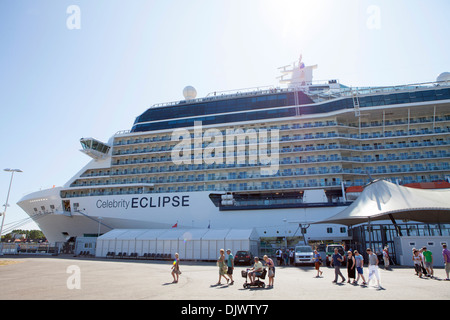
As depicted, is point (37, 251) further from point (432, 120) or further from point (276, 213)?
point (432, 120)

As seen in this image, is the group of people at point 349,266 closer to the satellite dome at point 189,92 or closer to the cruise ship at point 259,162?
the cruise ship at point 259,162

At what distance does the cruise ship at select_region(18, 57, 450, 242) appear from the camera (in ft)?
110

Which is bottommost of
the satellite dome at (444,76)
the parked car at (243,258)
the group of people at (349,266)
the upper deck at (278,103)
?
the parked car at (243,258)

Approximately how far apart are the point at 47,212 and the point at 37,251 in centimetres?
496

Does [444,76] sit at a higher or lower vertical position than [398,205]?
higher

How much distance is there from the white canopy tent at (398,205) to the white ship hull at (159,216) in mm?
9114

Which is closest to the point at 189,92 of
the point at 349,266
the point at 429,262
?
the point at 349,266

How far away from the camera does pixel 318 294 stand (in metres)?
9.05

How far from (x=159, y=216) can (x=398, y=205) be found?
2480 centimetres

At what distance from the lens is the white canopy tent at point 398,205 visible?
19.7 metres

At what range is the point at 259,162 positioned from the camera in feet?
119

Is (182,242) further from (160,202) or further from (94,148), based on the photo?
(94,148)

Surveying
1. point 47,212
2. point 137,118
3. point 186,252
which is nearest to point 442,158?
point 186,252

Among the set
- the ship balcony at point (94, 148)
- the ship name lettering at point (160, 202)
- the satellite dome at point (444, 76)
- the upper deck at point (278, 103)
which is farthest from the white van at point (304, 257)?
the satellite dome at point (444, 76)
